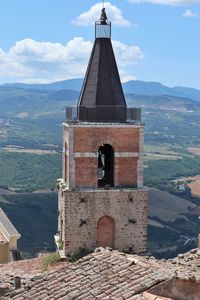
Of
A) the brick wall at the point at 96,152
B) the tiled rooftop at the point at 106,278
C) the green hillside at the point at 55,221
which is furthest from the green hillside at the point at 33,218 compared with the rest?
the tiled rooftop at the point at 106,278

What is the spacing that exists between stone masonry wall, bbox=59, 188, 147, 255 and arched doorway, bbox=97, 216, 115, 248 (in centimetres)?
14

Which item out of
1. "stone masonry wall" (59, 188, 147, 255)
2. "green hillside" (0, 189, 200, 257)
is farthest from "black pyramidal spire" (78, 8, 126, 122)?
"green hillside" (0, 189, 200, 257)

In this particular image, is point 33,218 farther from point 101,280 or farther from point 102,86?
point 101,280

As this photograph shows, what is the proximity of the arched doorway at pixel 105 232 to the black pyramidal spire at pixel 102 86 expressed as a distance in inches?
153

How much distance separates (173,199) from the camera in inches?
4245

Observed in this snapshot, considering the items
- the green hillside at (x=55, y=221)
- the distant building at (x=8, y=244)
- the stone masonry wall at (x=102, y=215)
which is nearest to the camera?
the stone masonry wall at (x=102, y=215)

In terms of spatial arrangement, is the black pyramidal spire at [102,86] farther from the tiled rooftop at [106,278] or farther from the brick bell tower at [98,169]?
the tiled rooftop at [106,278]

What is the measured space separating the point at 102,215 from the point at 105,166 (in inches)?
89.1

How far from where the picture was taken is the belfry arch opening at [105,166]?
85.0 ft

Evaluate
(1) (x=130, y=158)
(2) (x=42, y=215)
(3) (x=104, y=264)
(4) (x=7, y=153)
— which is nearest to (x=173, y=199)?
(2) (x=42, y=215)

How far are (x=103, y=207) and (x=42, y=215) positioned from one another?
56.1 meters

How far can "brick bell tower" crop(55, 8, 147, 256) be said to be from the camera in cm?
2505

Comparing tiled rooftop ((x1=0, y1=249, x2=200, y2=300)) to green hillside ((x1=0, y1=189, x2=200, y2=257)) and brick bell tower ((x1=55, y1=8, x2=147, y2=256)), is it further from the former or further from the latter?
green hillside ((x1=0, y1=189, x2=200, y2=257))

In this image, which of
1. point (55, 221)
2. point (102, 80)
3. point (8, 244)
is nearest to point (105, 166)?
point (102, 80)
